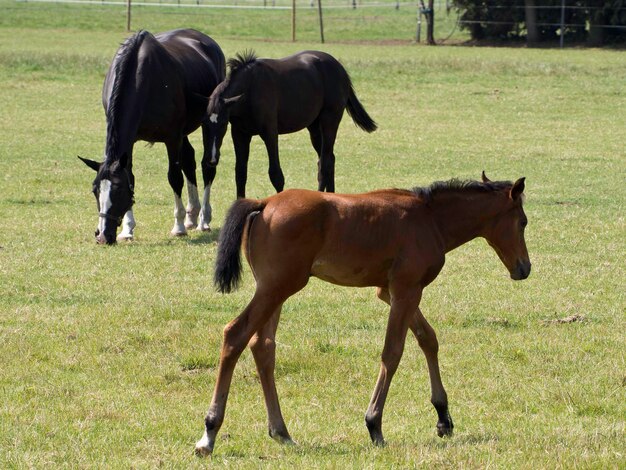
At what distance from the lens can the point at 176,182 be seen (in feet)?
42.0

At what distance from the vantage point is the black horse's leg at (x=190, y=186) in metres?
13.0

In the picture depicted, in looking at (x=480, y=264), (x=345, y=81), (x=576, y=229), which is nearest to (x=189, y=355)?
(x=480, y=264)

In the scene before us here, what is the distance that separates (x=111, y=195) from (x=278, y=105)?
2.72 meters

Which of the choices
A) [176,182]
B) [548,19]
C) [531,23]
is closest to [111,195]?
[176,182]

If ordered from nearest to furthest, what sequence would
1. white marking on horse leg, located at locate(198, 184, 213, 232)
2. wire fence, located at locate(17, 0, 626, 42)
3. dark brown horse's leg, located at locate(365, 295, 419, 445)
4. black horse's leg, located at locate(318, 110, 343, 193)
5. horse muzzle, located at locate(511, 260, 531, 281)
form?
dark brown horse's leg, located at locate(365, 295, 419, 445)
horse muzzle, located at locate(511, 260, 531, 281)
white marking on horse leg, located at locate(198, 184, 213, 232)
black horse's leg, located at locate(318, 110, 343, 193)
wire fence, located at locate(17, 0, 626, 42)

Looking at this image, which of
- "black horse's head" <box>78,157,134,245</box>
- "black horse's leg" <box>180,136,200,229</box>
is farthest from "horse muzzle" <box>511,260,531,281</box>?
"black horse's leg" <box>180,136,200,229</box>

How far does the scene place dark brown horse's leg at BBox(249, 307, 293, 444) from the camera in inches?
223

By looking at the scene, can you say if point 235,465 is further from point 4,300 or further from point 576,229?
point 576,229

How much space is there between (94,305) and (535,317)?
352 cm

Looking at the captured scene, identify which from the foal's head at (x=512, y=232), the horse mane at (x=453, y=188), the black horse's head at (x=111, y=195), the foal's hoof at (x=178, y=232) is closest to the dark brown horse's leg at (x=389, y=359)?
the horse mane at (x=453, y=188)

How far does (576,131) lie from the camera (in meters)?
22.2

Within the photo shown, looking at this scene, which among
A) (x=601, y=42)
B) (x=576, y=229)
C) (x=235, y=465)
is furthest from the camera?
(x=601, y=42)

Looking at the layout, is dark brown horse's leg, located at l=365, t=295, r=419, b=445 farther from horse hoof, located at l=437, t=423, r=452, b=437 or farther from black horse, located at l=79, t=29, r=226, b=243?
black horse, located at l=79, t=29, r=226, b=243

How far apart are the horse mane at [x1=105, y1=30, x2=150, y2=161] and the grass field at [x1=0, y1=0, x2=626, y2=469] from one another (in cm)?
110
